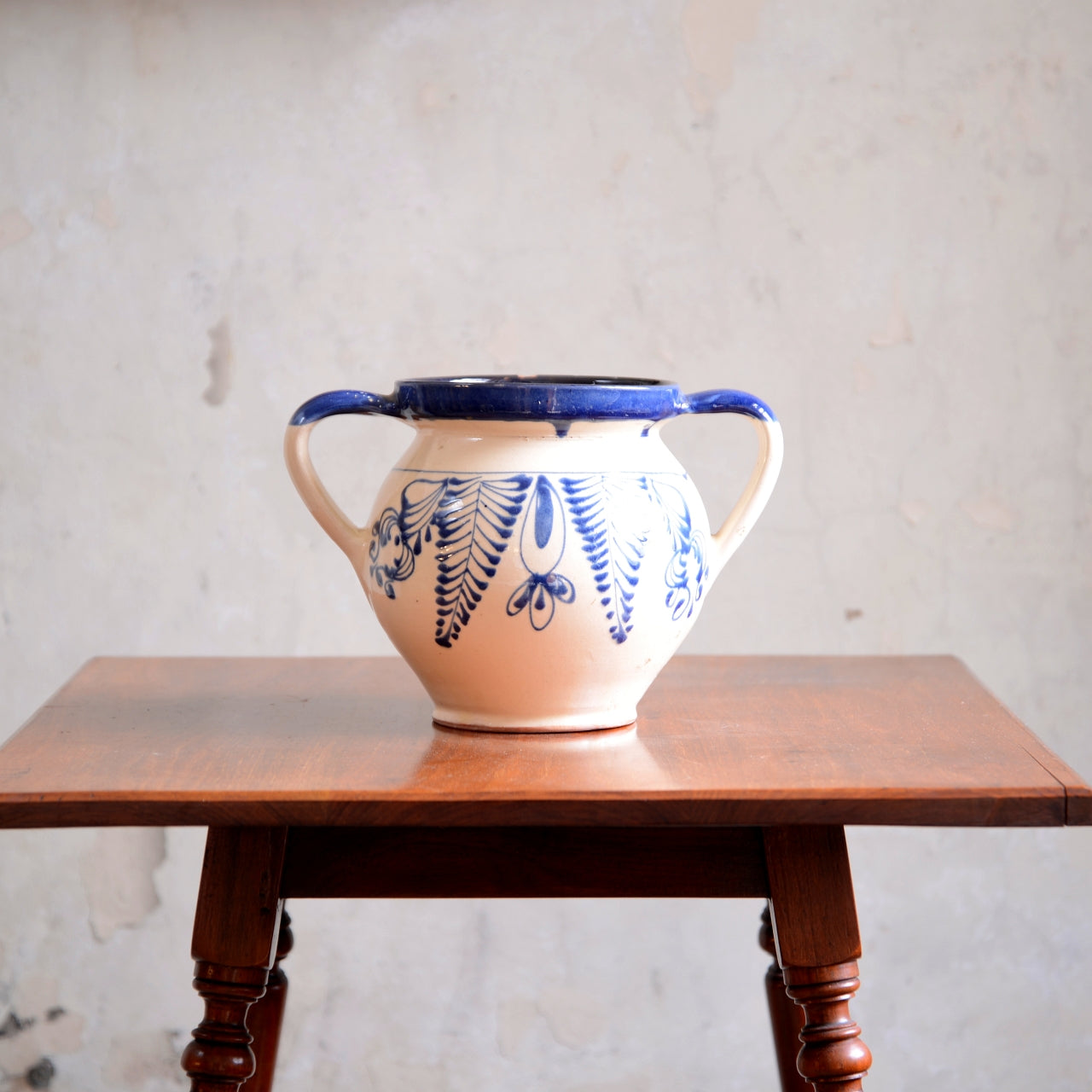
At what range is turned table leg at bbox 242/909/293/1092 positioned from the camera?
35.3 inches

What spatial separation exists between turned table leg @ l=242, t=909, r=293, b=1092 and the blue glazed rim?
388 millimetres

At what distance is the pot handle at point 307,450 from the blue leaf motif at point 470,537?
7 centimetres

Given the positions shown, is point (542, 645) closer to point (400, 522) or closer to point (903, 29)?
point (400, 522)

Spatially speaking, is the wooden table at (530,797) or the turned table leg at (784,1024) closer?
the wooden table at (530,797)

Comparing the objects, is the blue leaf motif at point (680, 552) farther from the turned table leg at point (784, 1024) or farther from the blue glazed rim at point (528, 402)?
the turned table leg at point (784, 1024)

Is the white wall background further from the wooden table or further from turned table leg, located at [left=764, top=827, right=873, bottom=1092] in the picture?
turned table leg, located at [left=764, top=827, right=873, bottom=1092]

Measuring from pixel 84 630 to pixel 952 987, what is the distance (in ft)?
3.04

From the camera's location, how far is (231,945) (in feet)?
2.25

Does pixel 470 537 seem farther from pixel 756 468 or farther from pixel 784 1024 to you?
pixel 784 1024

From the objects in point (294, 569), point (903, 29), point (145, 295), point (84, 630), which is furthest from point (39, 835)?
point (903, 29)

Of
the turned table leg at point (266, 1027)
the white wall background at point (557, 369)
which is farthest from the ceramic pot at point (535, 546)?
the white wall background at point (557, 369)

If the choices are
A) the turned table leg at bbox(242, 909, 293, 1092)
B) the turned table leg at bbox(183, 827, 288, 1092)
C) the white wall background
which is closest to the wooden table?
the turned table leg at bbox(183, 827, 288, 1092)

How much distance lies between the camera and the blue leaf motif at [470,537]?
27.0 inches

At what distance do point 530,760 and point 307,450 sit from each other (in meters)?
0.22
